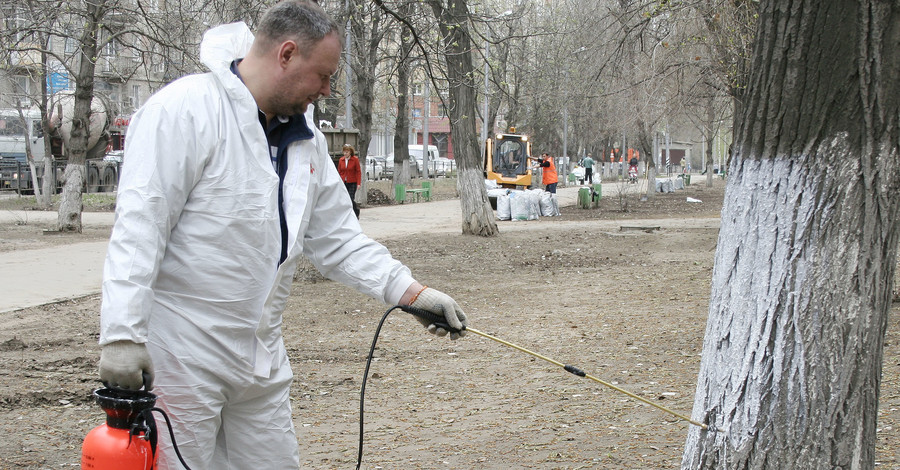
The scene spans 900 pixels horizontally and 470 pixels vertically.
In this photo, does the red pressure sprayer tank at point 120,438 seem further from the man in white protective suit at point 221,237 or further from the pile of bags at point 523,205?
the pile of bags at point 523,205

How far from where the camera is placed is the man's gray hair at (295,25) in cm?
255

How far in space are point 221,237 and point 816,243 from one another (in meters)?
1.94

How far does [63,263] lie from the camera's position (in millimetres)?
11766

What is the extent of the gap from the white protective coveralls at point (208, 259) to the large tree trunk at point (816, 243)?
1.59 m

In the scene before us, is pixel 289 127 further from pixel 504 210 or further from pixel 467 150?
pixel 504 210

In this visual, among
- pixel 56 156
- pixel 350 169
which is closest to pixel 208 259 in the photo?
pixel 350 169

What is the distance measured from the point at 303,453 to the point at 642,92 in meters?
12.8

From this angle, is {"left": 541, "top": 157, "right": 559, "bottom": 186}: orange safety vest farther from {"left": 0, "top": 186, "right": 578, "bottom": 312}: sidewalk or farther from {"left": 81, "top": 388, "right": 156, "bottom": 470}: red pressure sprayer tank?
{"left": 81, "top": 388, "right": 156, "bottom": 470}: red pressure sprayer tank

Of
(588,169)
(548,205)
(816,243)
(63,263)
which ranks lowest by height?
(63,263)

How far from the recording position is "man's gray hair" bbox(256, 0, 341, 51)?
255cm

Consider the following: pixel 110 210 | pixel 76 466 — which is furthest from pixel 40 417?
pixel 110 210

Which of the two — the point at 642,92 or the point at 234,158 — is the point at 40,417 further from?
the point at 642,92

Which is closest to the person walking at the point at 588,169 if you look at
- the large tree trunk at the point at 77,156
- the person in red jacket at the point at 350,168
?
the person in red jacket at the point at 350,168

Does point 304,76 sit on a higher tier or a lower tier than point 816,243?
higher
